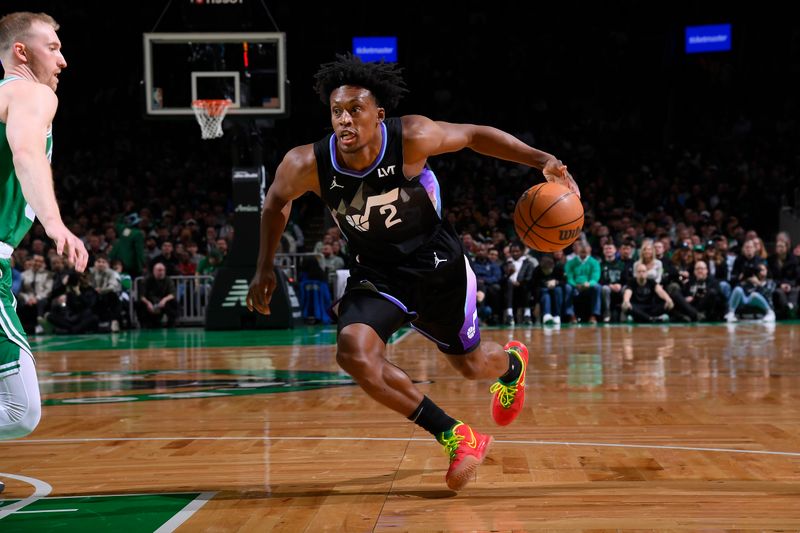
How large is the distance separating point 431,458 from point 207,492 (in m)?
1.22

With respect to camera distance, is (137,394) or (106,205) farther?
(106,205)

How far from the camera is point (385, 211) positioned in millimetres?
4582

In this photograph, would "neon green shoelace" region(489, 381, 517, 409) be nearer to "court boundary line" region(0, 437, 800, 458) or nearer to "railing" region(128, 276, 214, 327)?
"court boundary line" region(0, 437, 800, 458)

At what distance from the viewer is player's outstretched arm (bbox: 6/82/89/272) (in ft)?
10.3

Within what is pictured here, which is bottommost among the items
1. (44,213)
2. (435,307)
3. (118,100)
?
(435,307)

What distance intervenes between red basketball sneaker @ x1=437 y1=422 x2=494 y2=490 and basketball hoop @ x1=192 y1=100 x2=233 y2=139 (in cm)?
1042

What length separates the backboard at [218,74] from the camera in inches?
554

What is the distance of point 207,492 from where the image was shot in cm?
425

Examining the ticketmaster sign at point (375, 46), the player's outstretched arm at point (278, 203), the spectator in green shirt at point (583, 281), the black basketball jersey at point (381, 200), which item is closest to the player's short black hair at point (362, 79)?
the black basketball jersey at point (381, 200)

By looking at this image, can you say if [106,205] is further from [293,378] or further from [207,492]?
[207,492]

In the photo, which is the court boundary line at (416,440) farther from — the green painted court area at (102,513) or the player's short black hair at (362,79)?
the player's short black hair at (362,79)

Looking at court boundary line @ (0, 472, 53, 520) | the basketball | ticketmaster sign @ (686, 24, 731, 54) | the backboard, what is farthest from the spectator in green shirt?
court boundary line @ (0, 472, 53, 520)

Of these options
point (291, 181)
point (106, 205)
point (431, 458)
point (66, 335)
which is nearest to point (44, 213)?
point (291, 181)

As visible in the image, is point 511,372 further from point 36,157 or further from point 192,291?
point 192,291
